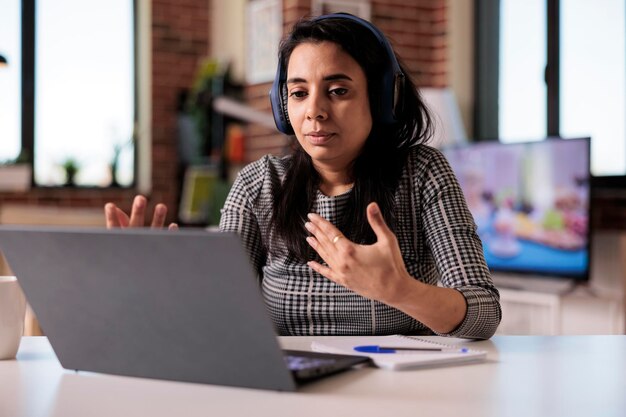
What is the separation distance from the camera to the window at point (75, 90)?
215 inches

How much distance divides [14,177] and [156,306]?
4723 mm

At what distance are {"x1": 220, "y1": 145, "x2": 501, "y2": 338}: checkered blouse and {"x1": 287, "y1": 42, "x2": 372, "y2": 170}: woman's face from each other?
0.12 metres

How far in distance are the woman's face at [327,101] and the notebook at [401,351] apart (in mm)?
401

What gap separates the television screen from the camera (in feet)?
11.1

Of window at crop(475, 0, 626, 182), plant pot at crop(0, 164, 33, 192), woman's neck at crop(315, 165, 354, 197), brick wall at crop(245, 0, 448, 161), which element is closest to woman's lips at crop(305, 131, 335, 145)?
woman's neck at crop(315, 165, 354, 197)

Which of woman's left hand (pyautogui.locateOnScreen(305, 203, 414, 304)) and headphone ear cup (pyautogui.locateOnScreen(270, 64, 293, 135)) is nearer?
woman's left hand (pyautogui.locateOnScreen(305, 203, 414, 304))

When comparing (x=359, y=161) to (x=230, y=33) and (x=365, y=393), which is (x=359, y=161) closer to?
(x=365, y=393)

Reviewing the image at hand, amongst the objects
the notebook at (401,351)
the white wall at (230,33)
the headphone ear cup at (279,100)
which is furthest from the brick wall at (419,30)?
the notebook at (401,351)

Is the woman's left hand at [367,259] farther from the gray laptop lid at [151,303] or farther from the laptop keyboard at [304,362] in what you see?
the gray laptop lid at [151,303]

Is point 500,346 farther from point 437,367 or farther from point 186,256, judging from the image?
point 186,256

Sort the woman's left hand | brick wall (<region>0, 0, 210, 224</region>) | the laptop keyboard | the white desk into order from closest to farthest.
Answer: the white desk
the laptop keyboard
the woman's left hand
brick wall (<region>0, 0, 210, 224</region>)

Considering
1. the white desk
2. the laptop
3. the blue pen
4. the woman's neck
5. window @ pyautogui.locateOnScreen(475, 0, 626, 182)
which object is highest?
window @ pyautogui.locateOnScreen(475, 0, 626, 182)

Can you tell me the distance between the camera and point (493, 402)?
0.90 meters

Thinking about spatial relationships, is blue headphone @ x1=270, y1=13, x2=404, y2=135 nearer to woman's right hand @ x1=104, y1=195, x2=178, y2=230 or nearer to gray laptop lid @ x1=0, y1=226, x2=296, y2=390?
woman's right hand @ x1=104, y1=195, x2=178, y2=230
